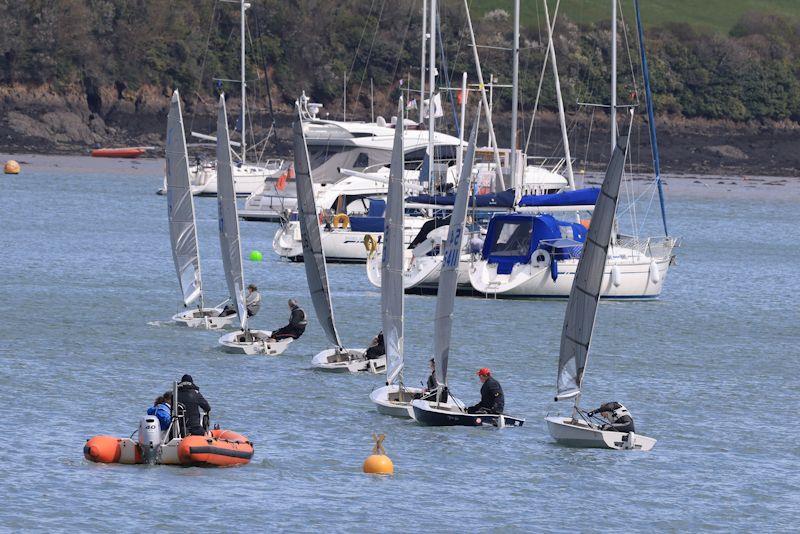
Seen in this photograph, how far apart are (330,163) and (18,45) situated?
229ft

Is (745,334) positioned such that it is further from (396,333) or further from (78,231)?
(78,231)

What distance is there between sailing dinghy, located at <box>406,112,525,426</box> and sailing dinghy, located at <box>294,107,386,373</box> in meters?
4.99

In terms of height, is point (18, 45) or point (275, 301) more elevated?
point (18, 45)

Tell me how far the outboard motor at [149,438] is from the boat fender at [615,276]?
84.9 ft

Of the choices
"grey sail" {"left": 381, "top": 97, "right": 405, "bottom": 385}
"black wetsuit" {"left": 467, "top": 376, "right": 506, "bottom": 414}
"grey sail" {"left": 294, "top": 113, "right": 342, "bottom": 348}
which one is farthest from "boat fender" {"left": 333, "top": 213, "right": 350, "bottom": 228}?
"black wetsuit" {"left": 467, "top": 376, "right": 506, "bottom": 414}

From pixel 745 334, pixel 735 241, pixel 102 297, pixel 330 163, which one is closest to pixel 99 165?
pixel 330 163

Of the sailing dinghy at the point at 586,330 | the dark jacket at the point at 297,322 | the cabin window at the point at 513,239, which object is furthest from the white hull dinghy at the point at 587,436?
the cabin window at the point at 513,239

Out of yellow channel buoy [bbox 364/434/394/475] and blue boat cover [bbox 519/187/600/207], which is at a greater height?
blue boat cover [bbox 519/187/600/207]

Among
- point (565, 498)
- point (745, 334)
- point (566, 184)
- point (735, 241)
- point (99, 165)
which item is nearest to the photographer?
point (565, 498)

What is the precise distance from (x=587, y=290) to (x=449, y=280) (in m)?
3.15

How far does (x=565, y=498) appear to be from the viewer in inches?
1038

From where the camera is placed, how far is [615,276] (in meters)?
50.2

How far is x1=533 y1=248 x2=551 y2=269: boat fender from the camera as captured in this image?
4861 cm

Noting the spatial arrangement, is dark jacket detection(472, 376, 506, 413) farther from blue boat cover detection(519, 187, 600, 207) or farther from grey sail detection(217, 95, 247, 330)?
blue boat cover detection(519, 187, 600, 207)
